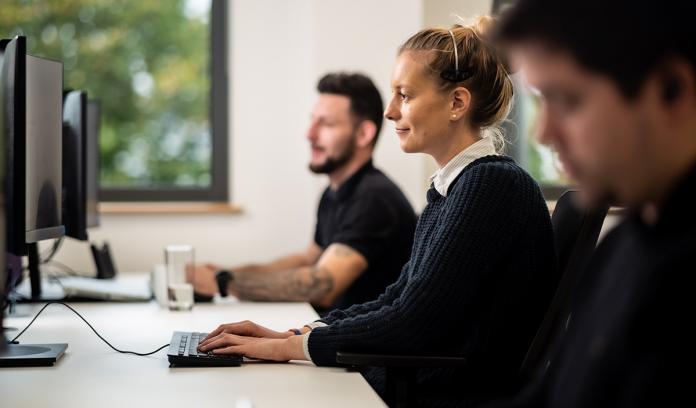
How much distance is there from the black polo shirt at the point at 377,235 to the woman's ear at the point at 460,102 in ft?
2.99

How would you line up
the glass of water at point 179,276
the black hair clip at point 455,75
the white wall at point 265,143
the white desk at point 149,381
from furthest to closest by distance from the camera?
the white wall at point 265,143
the glass of water at point 179,276
the black hair clip at point 455,75
the white desk at point 149,381

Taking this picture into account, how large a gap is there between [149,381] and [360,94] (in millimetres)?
1852

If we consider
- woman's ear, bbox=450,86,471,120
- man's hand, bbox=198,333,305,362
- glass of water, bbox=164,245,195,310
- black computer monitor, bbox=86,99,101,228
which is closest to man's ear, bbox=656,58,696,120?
man's hand, bbox=198,333,305,362

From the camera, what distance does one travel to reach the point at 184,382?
1.40 meters

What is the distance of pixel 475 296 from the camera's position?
1616 mm

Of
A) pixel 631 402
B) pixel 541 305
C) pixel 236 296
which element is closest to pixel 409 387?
pixel 541 305

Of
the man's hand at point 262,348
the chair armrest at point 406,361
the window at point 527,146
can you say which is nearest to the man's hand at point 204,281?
the man's hand at point 262,348

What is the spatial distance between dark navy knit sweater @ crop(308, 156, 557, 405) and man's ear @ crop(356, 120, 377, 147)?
1.38 m

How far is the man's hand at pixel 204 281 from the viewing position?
2.53 meters

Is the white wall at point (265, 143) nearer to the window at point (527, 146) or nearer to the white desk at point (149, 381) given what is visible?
the window at point (527, 146)

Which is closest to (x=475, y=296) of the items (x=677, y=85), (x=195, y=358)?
(x=195, y=358)

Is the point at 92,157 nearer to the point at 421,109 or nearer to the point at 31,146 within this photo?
the point at 31,146

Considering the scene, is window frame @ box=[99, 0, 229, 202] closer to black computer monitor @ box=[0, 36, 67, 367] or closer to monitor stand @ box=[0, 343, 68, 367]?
black computer monitor @ box=[0, 36, 67, 367]

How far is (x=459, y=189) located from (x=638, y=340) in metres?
0.94
